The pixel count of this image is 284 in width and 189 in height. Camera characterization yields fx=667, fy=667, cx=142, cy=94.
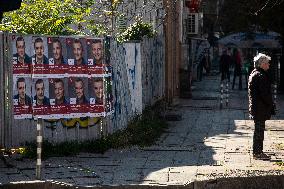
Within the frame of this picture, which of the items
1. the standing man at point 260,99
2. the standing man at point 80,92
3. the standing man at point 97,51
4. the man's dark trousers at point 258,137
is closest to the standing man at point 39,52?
the standing man at point 80,92

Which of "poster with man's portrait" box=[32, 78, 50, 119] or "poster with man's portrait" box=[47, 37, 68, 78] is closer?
"poster with man's portrait" box=[32, 78, 50, 119]

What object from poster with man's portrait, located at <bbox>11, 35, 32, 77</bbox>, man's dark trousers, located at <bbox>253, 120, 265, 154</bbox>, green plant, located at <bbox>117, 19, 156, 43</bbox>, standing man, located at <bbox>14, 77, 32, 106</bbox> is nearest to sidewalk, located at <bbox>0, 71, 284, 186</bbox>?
man's dark trousers, located at <bbox>253, 120, 265, 154</bbox>

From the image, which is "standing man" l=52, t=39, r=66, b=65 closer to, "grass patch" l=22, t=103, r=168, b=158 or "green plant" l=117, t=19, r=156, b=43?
"grass patch" l=22, t=103, r=168, b=158

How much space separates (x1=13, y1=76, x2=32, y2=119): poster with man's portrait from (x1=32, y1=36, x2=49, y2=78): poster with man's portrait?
0.74ft

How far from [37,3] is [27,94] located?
2972mm

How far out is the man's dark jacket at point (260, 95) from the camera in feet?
40.8

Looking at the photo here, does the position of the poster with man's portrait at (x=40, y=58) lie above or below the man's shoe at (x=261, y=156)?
above

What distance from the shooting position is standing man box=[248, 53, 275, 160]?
1244 cm

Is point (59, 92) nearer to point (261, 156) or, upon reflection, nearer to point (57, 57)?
point (57, 57)

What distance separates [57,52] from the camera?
1273 centimetres

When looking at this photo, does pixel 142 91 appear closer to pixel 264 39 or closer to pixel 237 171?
pixel 237 171

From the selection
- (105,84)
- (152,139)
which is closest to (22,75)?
(105,84)

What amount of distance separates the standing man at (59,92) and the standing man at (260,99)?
3.58m

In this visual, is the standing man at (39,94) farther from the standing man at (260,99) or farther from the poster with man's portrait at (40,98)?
the standing man at (260,99)
